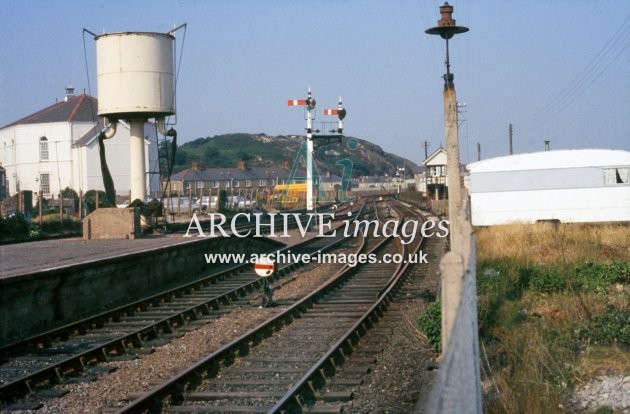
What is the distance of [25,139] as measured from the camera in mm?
60000

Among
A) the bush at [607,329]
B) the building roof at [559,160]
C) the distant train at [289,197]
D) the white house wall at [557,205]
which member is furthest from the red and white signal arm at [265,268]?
the distant train at [289,197]

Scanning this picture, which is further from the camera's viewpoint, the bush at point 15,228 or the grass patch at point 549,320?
the bush at point 15,228

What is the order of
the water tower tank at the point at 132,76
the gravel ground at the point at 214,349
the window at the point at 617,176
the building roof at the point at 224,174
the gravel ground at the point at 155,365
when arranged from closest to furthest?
the gravel ground at the point at 214,349
the gravel ground at the point at 155,365
the water tower tank at the point at 132,76
the window at the point at 617,176
the building roof at the point at 224,174

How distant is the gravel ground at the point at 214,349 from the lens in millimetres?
7637

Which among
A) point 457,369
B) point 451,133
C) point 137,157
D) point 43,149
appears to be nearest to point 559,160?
point 451,133

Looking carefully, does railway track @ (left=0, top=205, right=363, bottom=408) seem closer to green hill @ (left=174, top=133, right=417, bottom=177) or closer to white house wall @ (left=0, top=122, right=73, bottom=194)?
white house wall @ (left=0, top=122, right=73, bottom=194)

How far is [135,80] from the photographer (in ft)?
80.0

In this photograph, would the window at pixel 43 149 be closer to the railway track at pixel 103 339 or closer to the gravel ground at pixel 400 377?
the railway track at pixel 103 339

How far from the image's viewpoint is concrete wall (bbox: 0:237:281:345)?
1193cm

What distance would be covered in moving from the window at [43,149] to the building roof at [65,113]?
1594mm

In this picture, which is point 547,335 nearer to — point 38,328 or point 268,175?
point 38,328

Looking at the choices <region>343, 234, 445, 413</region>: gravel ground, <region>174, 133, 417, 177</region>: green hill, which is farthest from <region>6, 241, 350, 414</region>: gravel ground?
<region>174, 133, 417, 177</region>: green hill

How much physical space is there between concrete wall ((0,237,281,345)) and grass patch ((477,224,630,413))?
7080 mm

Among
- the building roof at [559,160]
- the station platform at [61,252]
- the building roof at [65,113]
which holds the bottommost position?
the station platform at [61,252]
